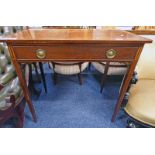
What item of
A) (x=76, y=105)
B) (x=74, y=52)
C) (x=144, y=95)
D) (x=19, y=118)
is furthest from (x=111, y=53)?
(x=19, y=118)

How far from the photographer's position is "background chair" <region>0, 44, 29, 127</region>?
3.14 feet

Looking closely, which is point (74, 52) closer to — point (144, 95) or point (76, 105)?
point (144, 95)

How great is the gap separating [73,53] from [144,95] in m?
0.53

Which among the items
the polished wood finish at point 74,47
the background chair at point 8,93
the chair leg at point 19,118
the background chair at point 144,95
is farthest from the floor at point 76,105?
the polished wood finish at point 74,47

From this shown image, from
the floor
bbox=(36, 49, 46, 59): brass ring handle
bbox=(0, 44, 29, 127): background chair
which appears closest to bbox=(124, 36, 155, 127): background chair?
the floor

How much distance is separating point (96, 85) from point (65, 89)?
37cm

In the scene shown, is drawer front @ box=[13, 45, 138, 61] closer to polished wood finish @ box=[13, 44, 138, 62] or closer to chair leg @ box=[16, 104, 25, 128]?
polished wood finish @ box=[13, 44, 138, 62]

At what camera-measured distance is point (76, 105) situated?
1418 mm

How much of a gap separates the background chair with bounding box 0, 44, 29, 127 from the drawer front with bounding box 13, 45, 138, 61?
270mm

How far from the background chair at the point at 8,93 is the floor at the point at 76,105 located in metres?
0.19

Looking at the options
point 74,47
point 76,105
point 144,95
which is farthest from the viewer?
point 76,105

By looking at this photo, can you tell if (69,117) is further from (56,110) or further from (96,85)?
(96,85)
